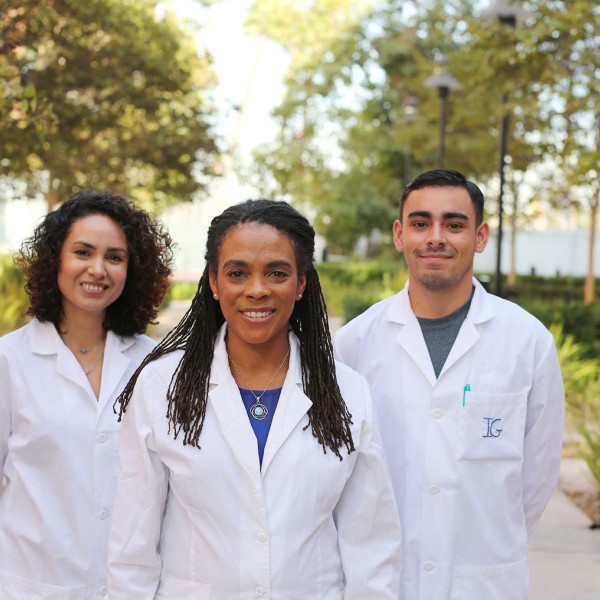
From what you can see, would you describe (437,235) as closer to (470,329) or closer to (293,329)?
(470,329)

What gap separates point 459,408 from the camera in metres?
2.91

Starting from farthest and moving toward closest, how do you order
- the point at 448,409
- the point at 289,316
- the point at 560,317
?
the point at 560,317
the point at 448,409
the point at 289,316

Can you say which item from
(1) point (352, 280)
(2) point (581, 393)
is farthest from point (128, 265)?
(1) point (352, 280)

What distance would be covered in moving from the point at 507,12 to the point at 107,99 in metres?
6.68

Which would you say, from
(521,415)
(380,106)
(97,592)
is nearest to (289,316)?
(521,415)

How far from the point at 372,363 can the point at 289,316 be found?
2.47ft

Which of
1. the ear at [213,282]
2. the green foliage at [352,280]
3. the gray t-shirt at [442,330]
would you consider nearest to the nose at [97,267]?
the ear at [213,282]

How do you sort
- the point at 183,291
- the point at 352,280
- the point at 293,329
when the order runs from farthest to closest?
1. the point at 183,291
2. the point at 352,280
3. the point at 293,329

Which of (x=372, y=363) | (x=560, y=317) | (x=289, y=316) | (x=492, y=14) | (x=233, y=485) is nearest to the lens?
(x=233, y=485)

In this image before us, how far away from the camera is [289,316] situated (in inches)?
95.6

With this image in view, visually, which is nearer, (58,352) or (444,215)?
(444,215)

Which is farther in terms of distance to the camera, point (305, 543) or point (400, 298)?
point (400, 298)

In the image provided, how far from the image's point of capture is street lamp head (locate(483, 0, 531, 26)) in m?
10.3

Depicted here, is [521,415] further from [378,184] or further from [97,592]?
[378,184]
